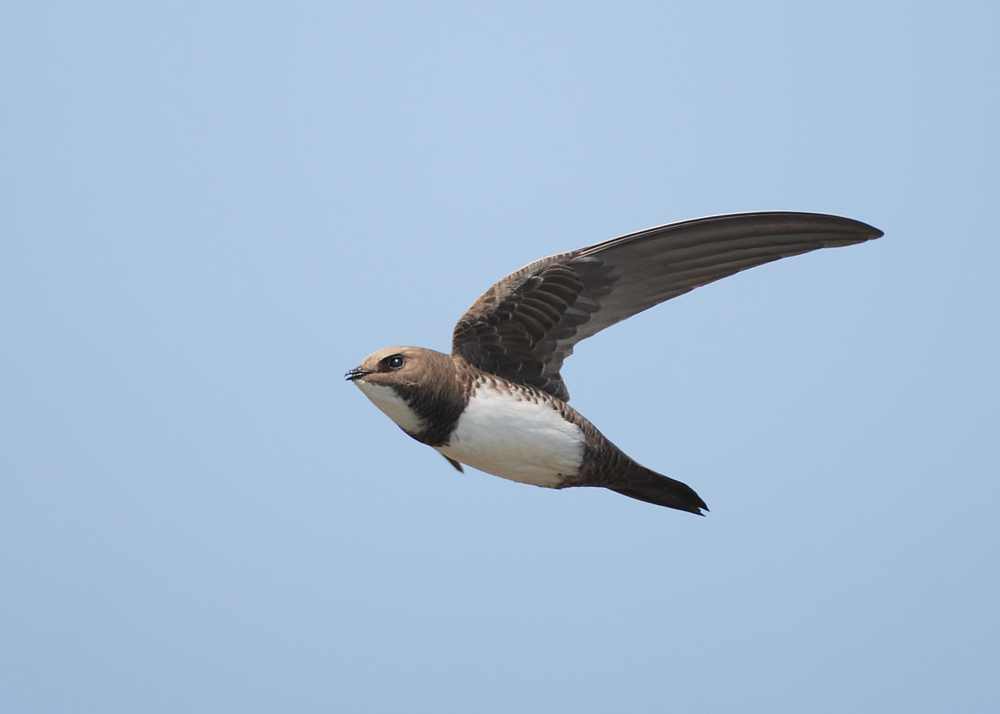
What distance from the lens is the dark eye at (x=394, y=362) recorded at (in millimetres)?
2637

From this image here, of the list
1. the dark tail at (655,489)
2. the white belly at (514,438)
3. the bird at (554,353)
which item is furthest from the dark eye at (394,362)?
the dark tail at (655,489)

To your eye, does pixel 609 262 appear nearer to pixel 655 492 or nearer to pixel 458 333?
pixel 458 333

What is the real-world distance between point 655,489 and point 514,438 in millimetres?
417

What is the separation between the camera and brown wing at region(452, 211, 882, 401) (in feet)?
8.91

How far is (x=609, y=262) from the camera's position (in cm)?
278

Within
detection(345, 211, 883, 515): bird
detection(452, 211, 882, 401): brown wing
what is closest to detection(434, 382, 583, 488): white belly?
detection(345, 211, 883, 515): bird

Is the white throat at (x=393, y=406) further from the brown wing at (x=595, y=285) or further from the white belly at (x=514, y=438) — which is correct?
the brown wing at (x=595, y=285)

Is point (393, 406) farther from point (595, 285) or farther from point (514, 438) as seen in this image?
point (595, 285)

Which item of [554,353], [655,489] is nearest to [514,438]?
[554,353]

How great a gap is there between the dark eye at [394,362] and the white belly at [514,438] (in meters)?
0.19

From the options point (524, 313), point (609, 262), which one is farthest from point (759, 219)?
point (524, 313)

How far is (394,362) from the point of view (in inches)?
104

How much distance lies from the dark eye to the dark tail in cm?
61

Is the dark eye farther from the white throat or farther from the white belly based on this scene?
the white belly
